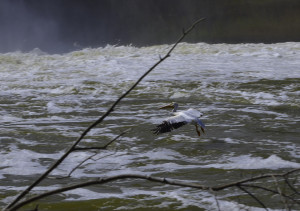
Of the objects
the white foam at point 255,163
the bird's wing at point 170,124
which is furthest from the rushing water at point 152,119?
the bird's wing at point 170,124

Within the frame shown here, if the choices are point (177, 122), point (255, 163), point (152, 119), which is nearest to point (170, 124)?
point (177, 122)

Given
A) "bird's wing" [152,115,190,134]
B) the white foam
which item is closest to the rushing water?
the white foam

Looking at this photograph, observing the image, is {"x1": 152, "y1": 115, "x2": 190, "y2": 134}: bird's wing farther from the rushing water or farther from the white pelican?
the rushing water

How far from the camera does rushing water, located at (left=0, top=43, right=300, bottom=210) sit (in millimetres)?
4629

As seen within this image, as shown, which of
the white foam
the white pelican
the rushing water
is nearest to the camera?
the rushing water

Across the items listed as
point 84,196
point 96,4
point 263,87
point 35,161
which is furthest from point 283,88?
point 96,4

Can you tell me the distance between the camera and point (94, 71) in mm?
13359

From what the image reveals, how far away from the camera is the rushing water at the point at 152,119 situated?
4.63 m

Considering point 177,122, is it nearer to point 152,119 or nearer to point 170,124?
point 170,124

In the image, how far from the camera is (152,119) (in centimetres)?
804

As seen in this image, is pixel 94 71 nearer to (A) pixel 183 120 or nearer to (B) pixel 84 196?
(A) pixel 183 120

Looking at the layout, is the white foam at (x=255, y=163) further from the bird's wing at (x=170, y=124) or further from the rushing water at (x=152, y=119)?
the bird's wing at (x=170, y=124)

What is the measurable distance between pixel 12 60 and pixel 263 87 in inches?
303

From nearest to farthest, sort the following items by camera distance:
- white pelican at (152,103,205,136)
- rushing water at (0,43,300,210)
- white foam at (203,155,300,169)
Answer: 1. rushing water at (0,43,300,210)
2. white foam at (203,155,300,169)
3. white pelican at (152,103,205,136)
